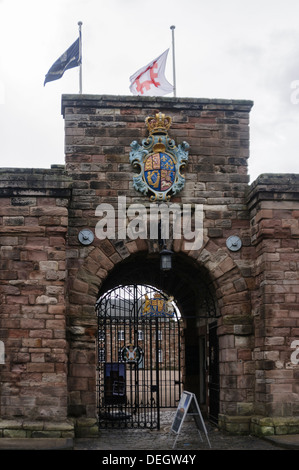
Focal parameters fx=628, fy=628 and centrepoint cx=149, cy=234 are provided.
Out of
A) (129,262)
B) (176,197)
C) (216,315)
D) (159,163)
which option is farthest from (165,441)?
(159,163)

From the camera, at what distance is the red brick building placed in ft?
34.3

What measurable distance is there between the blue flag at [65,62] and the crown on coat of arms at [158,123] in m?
2.03

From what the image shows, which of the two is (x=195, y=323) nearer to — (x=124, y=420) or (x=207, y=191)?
(x=124, y=420)

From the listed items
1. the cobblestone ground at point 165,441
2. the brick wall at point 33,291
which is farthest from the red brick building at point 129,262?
the cobblestone ground at point 165,441

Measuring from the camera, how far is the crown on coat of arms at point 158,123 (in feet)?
39.1

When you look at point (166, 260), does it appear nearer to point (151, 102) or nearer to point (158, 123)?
point (158, 123)

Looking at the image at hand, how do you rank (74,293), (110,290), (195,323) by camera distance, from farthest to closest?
(195,323)
(110,290)
(74,293)

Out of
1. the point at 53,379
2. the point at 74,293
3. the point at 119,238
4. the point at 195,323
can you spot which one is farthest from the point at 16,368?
the point at 195,323

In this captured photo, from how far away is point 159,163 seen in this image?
11.8 m

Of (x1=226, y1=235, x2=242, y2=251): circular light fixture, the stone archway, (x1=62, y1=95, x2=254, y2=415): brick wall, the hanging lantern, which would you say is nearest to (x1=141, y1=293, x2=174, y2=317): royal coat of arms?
the stone archway

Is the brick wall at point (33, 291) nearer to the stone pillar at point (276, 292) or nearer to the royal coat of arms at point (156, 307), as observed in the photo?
the royal coat of arms at point (156, 307)

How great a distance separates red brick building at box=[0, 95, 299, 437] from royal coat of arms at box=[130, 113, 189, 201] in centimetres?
17

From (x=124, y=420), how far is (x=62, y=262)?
4356mm

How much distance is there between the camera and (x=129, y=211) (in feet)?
38.4
